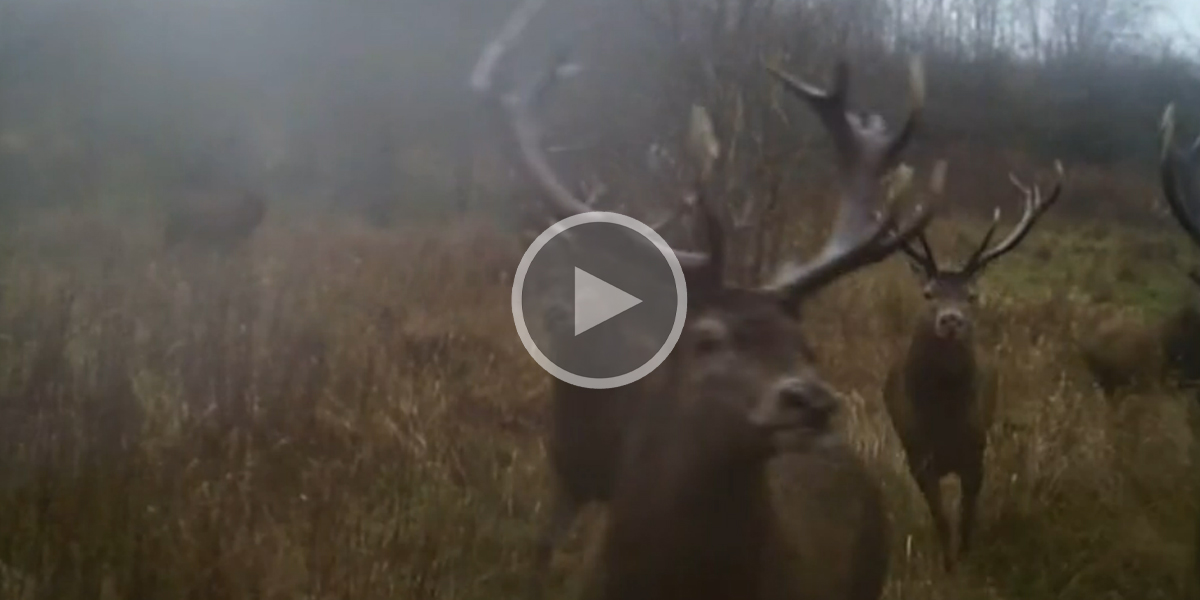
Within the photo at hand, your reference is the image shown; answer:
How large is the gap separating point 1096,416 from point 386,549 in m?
1.23

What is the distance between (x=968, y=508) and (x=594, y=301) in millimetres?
744

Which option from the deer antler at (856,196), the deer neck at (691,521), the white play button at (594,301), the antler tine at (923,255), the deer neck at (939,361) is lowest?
the deer neck at (691,521)

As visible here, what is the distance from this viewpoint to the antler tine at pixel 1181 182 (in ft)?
6.49

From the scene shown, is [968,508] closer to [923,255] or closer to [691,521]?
[923,255]

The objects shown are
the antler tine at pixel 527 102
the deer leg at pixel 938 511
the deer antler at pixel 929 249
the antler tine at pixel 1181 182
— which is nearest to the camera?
the antler tine at pixel 527 102

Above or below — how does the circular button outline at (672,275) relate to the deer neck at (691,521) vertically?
above

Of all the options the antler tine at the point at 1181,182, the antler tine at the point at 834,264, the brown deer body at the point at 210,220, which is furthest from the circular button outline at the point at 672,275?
the antler tine at the point at 1181,182

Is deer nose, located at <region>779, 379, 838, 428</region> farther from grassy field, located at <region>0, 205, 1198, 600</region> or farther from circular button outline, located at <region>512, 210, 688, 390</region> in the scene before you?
grassy field, located at <region>0, 205, 1198, 600</region>

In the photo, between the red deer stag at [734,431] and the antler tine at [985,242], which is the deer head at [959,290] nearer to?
the antler tine at [985,242]

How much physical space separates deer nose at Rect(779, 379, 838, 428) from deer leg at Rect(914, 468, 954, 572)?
66 centimetres

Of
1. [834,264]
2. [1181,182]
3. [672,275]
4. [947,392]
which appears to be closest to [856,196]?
[834,264]

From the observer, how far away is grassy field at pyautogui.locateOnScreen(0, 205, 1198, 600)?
163 cm

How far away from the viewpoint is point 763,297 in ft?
4.57

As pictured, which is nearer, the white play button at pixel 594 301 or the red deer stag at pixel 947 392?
the white play button at pixel 594 301
